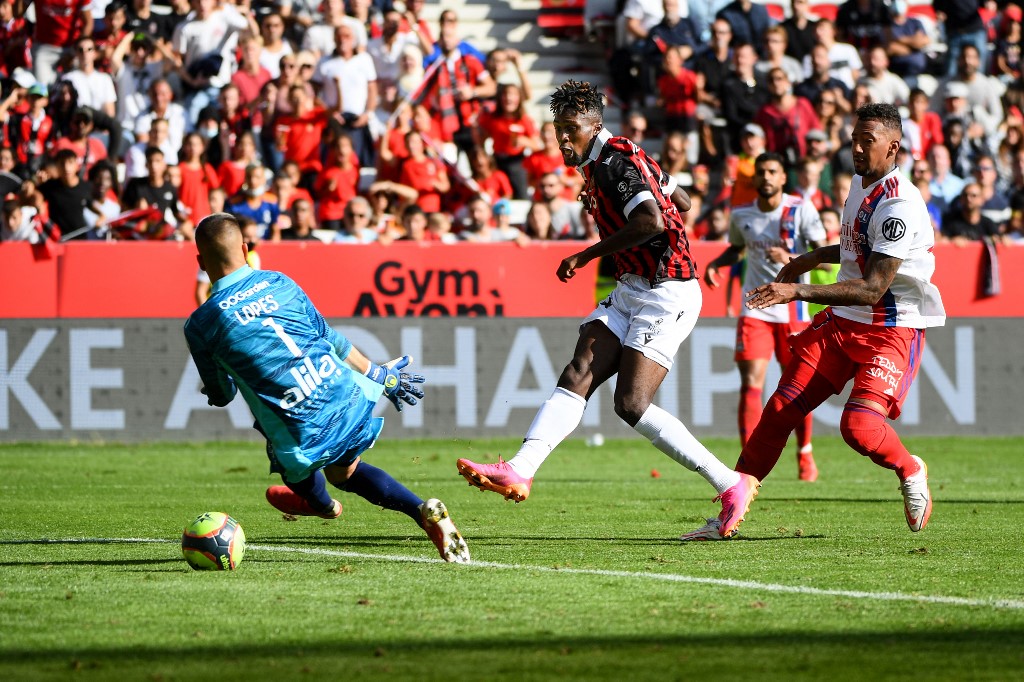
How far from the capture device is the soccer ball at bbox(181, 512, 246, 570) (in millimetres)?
6723

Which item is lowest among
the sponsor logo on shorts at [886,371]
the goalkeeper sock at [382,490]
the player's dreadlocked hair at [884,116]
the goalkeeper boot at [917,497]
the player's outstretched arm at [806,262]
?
the goalkeeper boot at [917,497]

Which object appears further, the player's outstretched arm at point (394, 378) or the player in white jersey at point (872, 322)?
the player in white jersey at point (872, 322)

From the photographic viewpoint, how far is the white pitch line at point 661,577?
5906mm

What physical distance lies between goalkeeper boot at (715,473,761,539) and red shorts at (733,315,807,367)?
4.44 meters

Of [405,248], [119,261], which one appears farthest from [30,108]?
[405,248]

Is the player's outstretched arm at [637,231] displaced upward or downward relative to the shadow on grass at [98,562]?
upward

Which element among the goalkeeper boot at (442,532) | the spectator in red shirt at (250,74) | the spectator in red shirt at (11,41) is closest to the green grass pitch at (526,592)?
the goalkeeper boot at (442,532)

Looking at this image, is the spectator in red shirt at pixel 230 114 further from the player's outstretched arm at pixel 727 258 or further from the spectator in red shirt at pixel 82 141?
the player's outstretched arm at pixel 727 258

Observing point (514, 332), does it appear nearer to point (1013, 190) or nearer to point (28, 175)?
point (28, 175)

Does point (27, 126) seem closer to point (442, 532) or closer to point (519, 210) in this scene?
point (519, 210)

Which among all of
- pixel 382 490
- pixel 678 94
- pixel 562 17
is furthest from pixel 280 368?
pixel 562 17

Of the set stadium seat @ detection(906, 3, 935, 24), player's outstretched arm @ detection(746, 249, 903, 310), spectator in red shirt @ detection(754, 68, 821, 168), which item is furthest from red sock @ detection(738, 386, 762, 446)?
stadium seat @ detection(906, 3, 935, 24)

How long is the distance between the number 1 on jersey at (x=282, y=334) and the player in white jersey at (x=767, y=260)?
5827 mm

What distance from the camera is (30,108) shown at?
57.5ft
